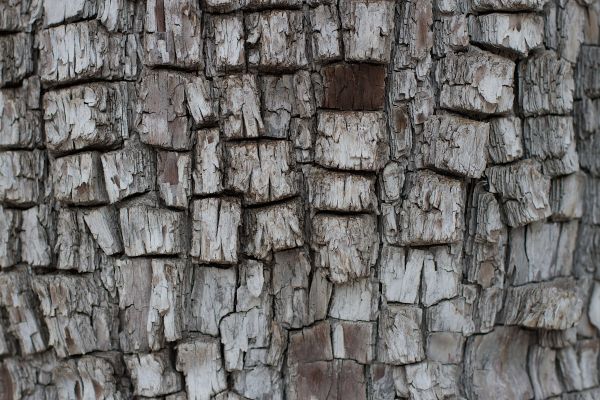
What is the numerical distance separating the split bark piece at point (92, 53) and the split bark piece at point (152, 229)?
0.35m

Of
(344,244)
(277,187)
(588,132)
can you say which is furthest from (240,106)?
(588,132)

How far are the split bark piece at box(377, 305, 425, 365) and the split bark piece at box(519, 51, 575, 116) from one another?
0.63 m

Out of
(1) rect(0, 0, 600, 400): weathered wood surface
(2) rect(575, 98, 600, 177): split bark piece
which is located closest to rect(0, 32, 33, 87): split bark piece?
(1) rect(0, 0, 600, 400): weathered wood surface

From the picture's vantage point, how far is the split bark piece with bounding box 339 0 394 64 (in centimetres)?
154

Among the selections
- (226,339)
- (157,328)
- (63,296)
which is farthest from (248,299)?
(63,296)

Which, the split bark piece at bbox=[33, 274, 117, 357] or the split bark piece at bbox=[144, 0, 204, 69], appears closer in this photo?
the split bark piece at bbox=[144, 0, 204, 69]

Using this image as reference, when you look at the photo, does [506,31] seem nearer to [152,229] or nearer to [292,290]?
[292,290]

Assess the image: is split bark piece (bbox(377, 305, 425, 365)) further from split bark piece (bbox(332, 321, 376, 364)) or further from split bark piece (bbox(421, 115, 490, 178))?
split bark piece (bbox(421, 115, 490, 178))

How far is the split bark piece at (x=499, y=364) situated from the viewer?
1.71 metres

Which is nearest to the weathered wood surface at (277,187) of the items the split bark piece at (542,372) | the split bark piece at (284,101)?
the split bark piece at (284,101)

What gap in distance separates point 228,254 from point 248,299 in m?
0.14

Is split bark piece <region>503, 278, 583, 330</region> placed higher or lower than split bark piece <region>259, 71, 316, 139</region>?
lower

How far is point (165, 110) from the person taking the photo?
1.59 m

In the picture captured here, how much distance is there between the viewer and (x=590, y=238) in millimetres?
1885
